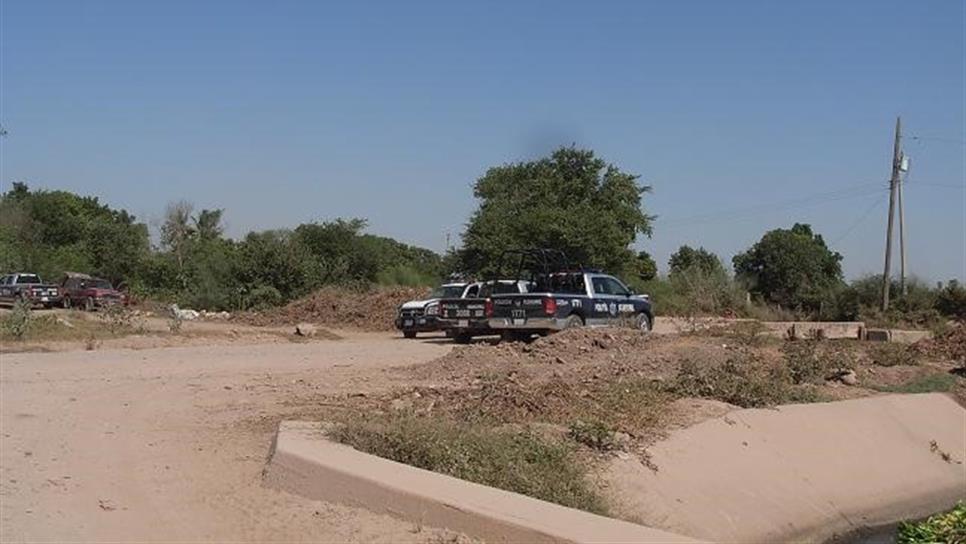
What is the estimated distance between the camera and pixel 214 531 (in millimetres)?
7602

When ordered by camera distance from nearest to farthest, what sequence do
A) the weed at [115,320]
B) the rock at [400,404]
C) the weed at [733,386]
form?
the rock at [400,404], the weed at [733,386], the weed at [115,320]

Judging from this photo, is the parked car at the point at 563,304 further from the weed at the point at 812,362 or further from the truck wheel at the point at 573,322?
the weed at the point at 812,362

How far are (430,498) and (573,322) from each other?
16.7 metres

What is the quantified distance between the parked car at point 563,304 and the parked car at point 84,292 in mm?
25799

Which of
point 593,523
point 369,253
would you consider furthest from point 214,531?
point 369,253

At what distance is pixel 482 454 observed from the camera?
29.6 ft

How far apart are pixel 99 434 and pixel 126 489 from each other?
9.09 ft

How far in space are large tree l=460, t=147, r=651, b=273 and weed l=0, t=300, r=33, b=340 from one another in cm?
2350

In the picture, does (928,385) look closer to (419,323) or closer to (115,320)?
(419,323)

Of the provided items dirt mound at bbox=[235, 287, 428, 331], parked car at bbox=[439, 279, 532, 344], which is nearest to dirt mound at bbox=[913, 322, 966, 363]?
parked car at bbox=[439, 279, 532, 344]

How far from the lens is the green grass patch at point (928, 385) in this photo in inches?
770

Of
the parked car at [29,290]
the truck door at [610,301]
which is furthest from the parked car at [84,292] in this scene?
the truck door at [610,301]

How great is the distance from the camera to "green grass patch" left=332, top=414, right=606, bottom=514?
8.58 m

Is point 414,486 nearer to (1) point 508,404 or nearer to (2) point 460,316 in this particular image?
(1) point 508,404
